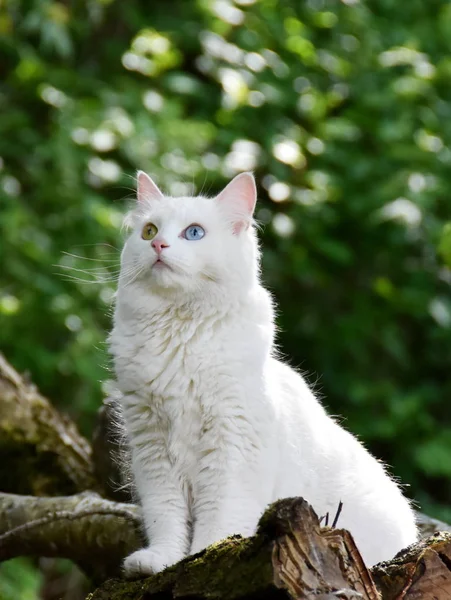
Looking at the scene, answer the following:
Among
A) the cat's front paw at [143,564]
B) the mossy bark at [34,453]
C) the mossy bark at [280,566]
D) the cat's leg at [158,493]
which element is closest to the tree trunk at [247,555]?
the mossy bark at [280,566]

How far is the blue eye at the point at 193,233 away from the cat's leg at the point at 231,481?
57 centimetres

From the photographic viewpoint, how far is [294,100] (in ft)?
18.8

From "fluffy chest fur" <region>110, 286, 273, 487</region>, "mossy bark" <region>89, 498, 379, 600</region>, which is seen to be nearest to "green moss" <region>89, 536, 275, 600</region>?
"mossy bark" <region>89, 498, 379, 600</region>

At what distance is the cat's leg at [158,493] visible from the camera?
2.45m

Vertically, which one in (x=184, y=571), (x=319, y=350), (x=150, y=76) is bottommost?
(x=184, y=571)

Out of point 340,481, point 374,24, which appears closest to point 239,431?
point 340,481

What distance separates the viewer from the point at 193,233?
104 inches

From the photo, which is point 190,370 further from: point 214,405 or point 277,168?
point 277,168

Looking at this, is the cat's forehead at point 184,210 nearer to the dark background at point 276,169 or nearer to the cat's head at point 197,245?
the cat's head at point 197,245

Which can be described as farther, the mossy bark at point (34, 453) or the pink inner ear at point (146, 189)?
the mossy bark at point (34, 453)

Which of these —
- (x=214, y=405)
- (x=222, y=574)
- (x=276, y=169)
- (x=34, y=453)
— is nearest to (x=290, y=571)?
(x=222, y=574)

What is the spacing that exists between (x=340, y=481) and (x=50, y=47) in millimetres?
4028

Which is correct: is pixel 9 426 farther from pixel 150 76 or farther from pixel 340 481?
pixel 150 76

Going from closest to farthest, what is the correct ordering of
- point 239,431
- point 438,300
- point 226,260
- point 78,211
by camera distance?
1. point 239,431
2. point 226,260
3. point 78,211
4. point 438,300
